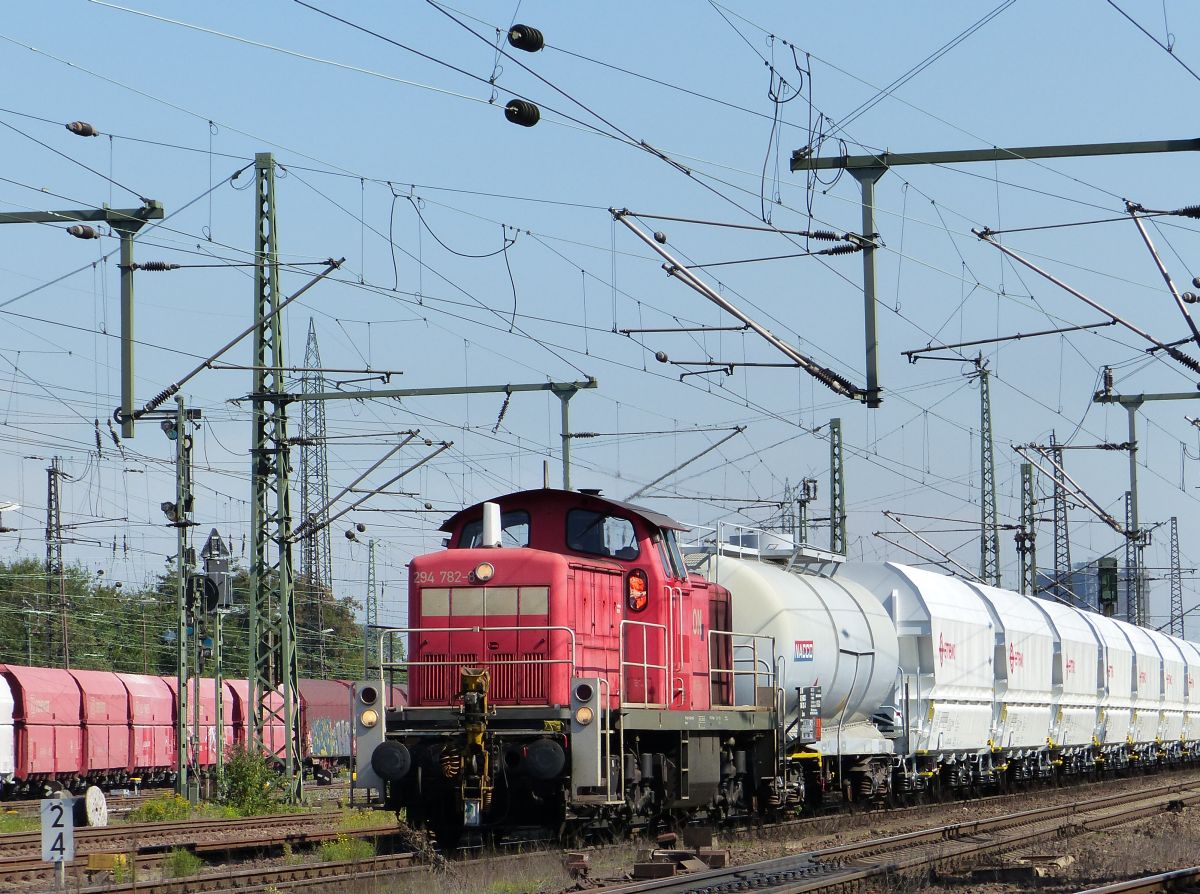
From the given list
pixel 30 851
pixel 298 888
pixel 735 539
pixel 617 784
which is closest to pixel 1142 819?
pixel 735 539

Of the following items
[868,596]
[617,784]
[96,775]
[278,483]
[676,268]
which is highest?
[676,268]

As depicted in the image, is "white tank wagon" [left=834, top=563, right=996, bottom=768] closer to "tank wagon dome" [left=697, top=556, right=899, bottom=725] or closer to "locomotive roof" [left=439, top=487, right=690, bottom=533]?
"tank wagon dome" [left=697, top=556, right=899, bottom=725]

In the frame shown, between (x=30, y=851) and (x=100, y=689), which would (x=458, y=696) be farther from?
(x=100, y=689)

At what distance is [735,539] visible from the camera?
934 inches

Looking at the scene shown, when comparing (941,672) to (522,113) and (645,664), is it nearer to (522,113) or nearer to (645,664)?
(645,664)

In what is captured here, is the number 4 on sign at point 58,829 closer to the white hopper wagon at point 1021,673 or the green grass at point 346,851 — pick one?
the green grass at point 346,851

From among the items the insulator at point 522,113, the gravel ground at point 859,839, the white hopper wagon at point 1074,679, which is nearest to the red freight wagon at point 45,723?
the gravel ground at point 859,839

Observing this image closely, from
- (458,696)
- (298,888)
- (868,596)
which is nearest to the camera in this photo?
(298,888)

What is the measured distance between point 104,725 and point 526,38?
32428 mm

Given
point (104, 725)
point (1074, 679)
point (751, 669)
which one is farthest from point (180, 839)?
point (104, 725)

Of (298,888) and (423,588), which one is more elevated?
(423,588)

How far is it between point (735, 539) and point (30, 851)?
1071 cm

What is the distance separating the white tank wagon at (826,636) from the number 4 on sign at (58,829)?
391 inches

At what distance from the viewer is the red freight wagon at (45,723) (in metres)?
37.0
